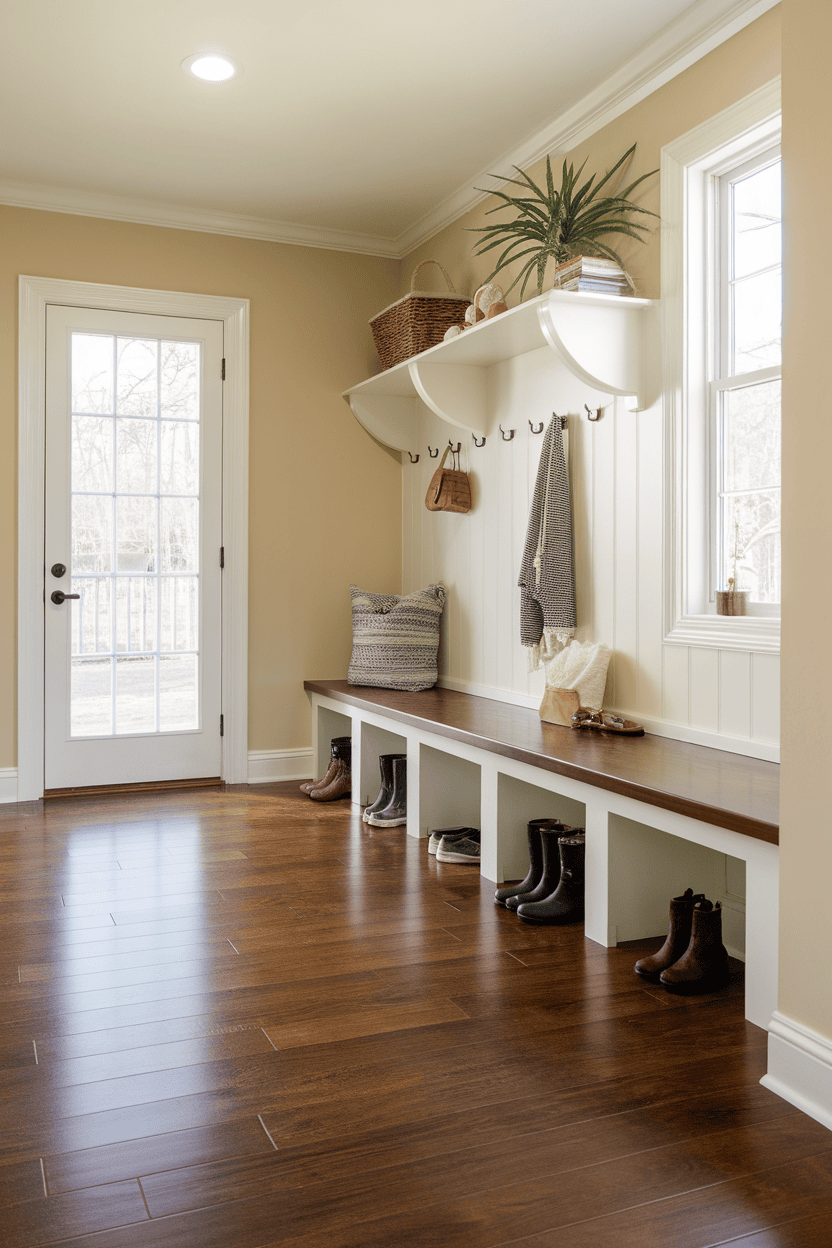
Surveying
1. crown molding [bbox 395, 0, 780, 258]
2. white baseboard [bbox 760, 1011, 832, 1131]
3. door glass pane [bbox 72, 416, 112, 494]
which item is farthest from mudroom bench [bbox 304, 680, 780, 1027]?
crown molding [bbox 395, 0, 780, 258]

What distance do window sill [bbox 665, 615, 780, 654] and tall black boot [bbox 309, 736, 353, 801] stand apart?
5.82 feet

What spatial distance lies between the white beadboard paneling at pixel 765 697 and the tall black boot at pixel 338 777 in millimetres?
2025

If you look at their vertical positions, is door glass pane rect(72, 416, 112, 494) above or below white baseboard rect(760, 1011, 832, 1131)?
above

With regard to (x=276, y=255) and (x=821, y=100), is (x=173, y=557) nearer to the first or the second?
(x=276, y=255)

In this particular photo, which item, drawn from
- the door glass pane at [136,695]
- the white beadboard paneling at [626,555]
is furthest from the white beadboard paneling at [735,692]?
the door glass pane at [136,695]

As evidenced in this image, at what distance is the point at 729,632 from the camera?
8.90 ft

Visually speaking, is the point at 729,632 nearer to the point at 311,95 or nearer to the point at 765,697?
the point at 765,697

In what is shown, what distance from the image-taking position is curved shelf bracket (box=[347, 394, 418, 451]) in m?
4.67

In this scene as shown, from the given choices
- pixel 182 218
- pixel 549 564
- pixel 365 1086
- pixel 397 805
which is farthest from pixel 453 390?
pixel 365 1086

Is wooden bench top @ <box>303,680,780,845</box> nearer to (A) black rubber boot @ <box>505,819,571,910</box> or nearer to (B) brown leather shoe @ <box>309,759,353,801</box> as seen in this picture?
(A) black rubber boot @ <box>505,819,571,910</box>

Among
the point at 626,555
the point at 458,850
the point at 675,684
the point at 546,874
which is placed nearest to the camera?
the point at 546,874

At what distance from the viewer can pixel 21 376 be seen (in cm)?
412

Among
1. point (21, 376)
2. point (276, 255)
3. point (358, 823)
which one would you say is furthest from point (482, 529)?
point (21, 376)

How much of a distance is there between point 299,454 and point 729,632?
2.49 m
